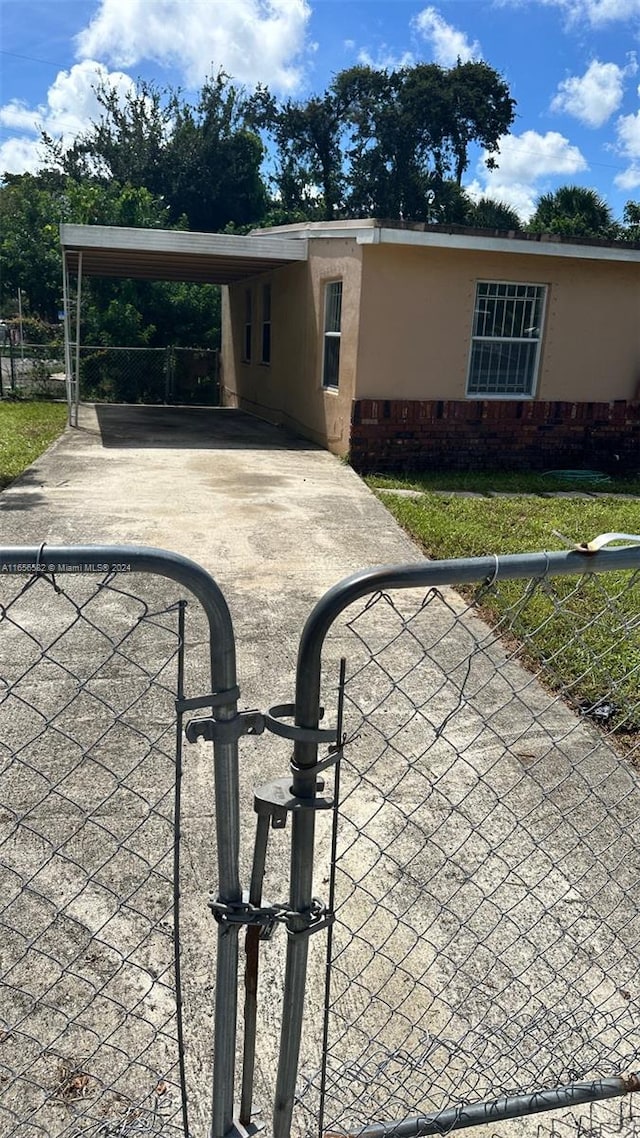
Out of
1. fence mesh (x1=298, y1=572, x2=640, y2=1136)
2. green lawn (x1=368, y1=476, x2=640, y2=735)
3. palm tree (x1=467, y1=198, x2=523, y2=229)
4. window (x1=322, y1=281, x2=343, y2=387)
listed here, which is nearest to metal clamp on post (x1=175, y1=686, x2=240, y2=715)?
fence mesh (x1=298, y1=572, x2=640, y2=1136)

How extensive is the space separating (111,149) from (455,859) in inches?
1484

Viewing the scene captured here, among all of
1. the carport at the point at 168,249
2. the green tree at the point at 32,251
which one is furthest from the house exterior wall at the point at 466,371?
the green tree at the point at 32,251

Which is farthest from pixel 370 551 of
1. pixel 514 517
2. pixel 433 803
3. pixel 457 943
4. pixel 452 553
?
pixel 457 943

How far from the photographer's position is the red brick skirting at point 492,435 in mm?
10422

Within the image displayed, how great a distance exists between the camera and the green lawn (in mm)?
3877

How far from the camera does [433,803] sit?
3244 millimetres

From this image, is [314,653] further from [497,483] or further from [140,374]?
[140,374]

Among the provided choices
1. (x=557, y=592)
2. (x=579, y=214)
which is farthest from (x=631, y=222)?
(x=557, y=592)

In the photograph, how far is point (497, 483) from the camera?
1002cm

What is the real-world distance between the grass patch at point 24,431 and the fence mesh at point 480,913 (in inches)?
257

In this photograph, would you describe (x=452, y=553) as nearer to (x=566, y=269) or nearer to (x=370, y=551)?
(x=370, y=551)

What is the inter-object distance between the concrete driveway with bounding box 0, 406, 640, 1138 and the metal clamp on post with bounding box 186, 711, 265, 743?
0.39 metres

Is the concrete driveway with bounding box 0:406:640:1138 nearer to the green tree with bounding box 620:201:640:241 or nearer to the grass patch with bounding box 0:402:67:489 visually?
the grass patch with bounding box 0:402:67:489

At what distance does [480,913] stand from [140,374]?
718 inches
